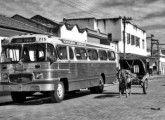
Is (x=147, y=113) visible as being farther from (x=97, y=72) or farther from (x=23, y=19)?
(x=23, y=19)

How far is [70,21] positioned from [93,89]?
38354mm

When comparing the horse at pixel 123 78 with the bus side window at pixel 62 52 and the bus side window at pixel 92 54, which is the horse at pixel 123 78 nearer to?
the bus side window at pixel 92 54

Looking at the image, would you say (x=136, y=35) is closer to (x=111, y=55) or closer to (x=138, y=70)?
(x=111, y=55)

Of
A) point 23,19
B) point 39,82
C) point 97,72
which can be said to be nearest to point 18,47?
point 39,82

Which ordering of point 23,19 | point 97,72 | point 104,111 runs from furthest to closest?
1. point 23,19
2. point 97,72
3. point 104,111

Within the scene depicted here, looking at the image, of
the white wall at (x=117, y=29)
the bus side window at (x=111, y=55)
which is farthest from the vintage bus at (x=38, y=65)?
the white wall at (x=117, y=29)

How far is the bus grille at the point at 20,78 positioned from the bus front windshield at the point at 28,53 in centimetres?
64

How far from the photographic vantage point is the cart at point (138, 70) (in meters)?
18.9

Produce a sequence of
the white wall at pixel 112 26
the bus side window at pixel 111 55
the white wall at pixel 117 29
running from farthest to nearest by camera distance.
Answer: the white wall at pixel 112 26 → the white wall at pixel 117 29 → the bus side window at pixel 111 55

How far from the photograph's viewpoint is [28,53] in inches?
573

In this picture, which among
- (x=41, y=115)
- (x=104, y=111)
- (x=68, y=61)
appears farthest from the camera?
(x=68, y=61)

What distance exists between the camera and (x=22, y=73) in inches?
557

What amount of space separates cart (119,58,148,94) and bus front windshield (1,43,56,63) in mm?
5973

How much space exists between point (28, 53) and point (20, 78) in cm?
113
